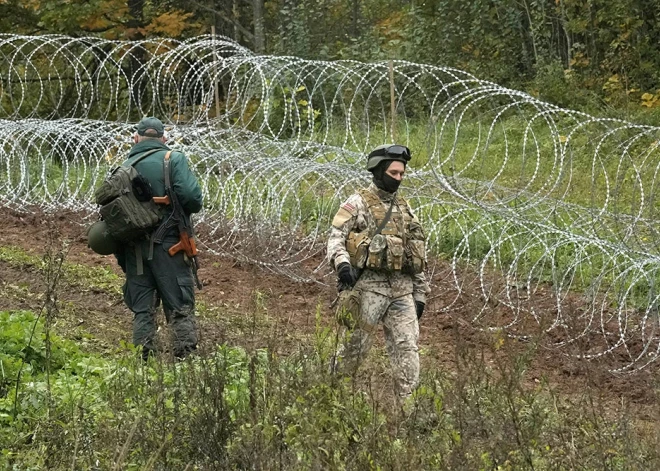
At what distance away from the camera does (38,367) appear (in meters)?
7.45

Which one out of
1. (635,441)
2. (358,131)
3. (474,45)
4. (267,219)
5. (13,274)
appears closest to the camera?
(635,441)

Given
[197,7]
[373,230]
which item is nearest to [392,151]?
[373,230]

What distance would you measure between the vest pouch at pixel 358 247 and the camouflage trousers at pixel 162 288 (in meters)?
1.32

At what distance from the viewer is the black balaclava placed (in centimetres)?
732

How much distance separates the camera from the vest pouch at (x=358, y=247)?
7230 millimetres

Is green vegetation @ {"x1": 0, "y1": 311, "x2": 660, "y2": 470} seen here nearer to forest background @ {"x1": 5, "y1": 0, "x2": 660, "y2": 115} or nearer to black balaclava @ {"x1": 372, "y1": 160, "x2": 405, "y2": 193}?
black balaclava @ {"x1": 372, "y1": 160, "x2": 405, "y2": 193}

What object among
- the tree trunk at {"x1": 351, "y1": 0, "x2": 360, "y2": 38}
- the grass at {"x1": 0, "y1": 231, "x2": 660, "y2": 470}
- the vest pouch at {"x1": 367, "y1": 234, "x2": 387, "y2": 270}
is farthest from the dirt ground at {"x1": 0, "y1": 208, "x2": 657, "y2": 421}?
the tree trunk at {"x1": 351, "y1": 0, "x2": 360, "y2": 38}

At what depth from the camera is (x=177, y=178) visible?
8.08 m

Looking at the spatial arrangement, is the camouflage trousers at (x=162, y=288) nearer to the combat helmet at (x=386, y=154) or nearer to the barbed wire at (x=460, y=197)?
the combat helmet at (x=386, y=154)

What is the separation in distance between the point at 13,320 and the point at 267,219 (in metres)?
5.09

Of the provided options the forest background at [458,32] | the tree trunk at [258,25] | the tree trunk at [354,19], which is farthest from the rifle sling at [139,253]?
the tree trunk at [354,19]

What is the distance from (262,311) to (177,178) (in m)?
1.09

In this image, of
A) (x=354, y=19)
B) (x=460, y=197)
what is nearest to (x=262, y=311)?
(x=460, y=197)

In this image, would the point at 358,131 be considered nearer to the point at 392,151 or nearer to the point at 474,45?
the point at 474,45
